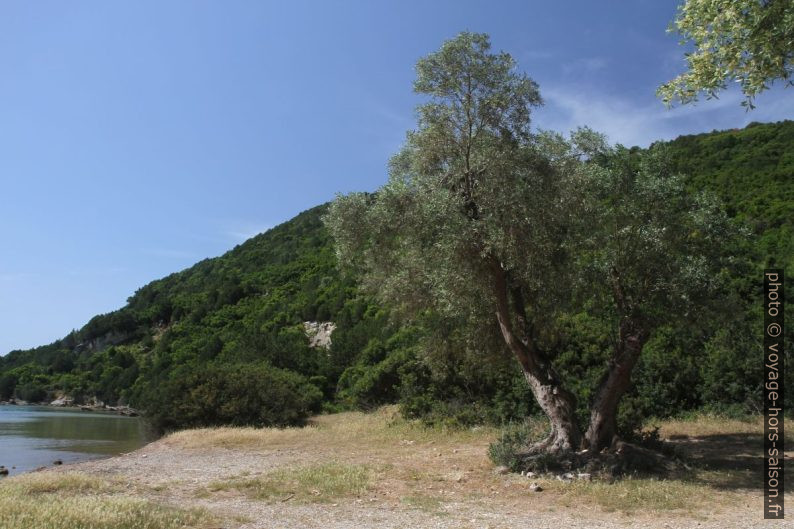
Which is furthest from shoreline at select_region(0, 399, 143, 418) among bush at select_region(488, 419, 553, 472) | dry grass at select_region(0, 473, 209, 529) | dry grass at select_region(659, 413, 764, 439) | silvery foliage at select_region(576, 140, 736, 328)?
silvery foliage at select_region(576, 140, 736, 328)

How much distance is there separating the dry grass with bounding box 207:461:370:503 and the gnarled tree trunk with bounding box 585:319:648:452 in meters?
4.98

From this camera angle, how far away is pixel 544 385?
1294 centimetres

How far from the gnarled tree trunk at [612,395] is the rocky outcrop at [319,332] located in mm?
34788

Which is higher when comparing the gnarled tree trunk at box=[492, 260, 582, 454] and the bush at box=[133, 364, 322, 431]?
the gnarled tree trunk at box=[492, 260, 582, 454]

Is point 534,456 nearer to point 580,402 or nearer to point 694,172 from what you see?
point 580,402

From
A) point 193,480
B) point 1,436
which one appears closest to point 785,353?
point 193,480

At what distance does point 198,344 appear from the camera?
57281 mm

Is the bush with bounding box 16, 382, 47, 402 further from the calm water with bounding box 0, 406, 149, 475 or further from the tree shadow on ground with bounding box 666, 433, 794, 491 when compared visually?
the tree shadow on ground with bounding box 666, 433, 794, 491

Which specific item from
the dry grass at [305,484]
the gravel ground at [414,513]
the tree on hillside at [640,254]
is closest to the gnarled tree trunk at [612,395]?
the tree on hillside at [640,254]

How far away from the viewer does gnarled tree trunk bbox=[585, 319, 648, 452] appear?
1259 centimetres

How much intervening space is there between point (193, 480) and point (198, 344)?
48.1 meters

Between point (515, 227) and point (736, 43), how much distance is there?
5.44 meters

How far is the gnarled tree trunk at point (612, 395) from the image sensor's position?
12594 millimetres

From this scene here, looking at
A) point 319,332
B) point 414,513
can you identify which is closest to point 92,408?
point 319,332
